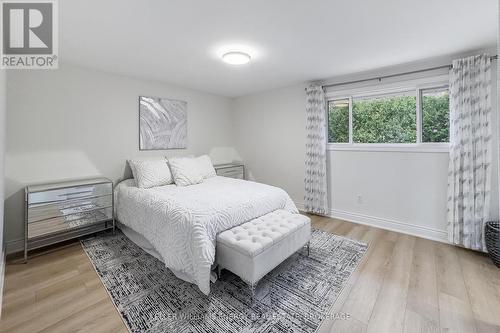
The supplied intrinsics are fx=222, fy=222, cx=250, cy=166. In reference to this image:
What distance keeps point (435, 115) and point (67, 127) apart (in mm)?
4585

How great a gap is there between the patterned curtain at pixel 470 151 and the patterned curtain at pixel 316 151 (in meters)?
1.49

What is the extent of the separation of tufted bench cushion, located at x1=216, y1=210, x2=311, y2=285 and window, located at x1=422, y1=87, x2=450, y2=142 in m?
2.03

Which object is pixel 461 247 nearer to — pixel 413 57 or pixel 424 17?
pixel 413 57

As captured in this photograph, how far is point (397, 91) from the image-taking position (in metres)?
2.96

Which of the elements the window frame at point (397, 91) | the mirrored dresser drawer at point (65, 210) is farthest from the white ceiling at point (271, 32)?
the mirrored dresser drawer at point (65, 210)

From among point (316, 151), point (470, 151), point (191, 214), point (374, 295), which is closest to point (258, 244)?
point (191, 214)

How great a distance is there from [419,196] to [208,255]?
8.96 feet

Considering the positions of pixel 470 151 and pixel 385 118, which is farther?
pixel 385 118

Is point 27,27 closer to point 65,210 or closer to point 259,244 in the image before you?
point 65,210

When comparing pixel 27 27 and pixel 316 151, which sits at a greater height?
pixel 27 27

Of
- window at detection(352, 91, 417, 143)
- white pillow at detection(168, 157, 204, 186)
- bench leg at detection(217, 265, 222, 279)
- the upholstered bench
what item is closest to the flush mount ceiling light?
white pillow at detection(168, 157, 204, 186)

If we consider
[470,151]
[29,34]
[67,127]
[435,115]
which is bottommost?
[470,151]

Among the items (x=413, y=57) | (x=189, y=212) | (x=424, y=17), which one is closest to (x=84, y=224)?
(x=189, y=212)

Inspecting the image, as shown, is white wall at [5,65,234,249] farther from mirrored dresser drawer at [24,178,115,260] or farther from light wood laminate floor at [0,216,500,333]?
light wood laminate floor at [0,216,500,333]
